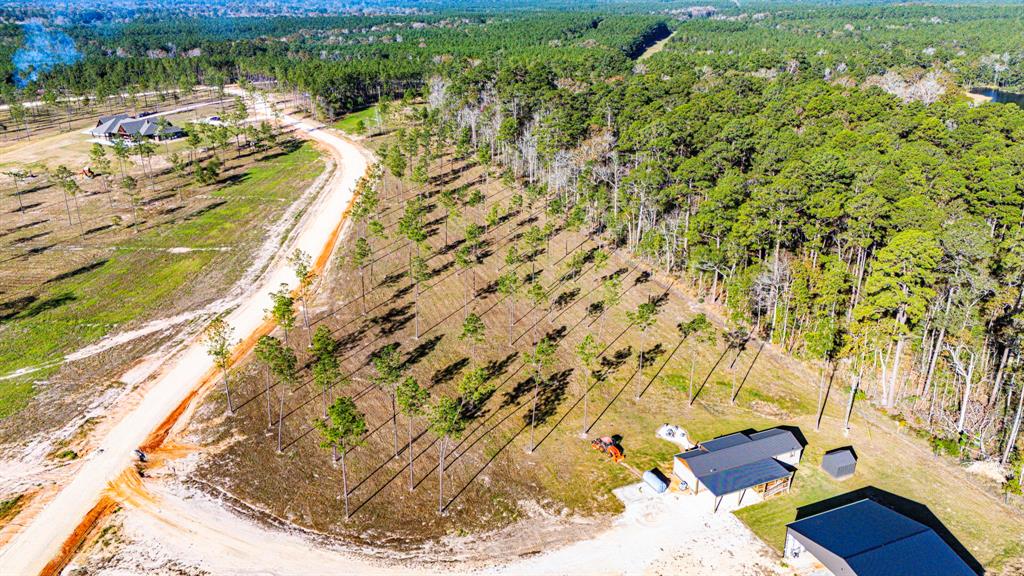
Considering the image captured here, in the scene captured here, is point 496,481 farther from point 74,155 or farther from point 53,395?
point 74,155

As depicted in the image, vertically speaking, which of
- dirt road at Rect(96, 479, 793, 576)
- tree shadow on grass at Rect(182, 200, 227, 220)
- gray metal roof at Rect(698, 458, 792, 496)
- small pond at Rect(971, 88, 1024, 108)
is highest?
small pond at Rect(971, 88, 1024, 108)

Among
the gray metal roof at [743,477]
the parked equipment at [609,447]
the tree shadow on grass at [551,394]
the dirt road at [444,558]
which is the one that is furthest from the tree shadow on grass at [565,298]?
the dirt road at [444,558]

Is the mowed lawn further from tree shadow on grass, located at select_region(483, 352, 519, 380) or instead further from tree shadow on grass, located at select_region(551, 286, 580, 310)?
tree shadow on grass, located at select_region(551, 286, 580, 310)

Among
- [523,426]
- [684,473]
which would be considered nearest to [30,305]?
[523,426]

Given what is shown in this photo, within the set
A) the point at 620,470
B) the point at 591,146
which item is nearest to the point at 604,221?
the point at 591,146

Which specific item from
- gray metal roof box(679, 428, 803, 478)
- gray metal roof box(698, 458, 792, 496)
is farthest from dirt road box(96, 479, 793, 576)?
gray metal roof box(679, 428, 803, 478)

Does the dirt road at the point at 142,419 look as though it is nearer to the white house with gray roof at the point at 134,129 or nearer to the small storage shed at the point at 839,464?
the small storage shed at the point at 839,464

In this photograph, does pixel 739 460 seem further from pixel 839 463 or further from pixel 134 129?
pixel 134 129

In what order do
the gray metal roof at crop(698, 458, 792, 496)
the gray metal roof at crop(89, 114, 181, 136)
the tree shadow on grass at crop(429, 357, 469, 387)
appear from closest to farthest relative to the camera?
1. the gray metal roof at crop(698, 458, 792, 496)
2. the tree shadow on grass at crop(429, 357, 469, 387)
3. the gray metal roof at crop(89, 114, 181, 136)
